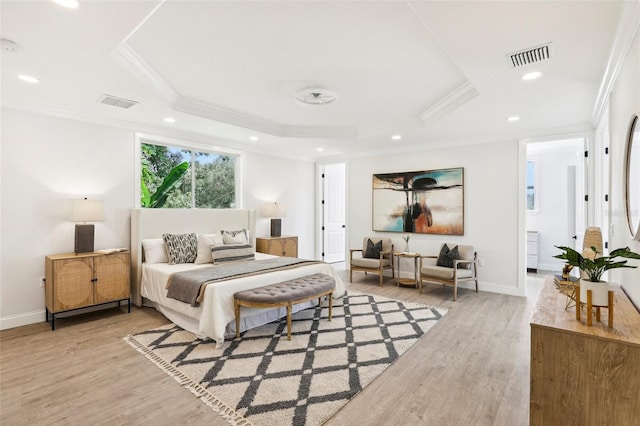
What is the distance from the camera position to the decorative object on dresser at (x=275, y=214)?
609cm

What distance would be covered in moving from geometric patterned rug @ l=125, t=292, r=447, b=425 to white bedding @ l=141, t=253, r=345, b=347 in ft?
0.37

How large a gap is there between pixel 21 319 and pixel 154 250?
5.00 ft

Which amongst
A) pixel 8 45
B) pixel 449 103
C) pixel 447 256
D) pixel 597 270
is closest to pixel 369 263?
pixel 447 256

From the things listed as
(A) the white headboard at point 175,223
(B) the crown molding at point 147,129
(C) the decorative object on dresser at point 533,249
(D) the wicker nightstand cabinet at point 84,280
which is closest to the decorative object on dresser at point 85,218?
(D) the wicker nightstand cabinet at point 84,280

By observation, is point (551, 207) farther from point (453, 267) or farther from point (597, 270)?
point (597, 270)

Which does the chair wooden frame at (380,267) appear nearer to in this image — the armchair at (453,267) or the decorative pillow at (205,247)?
the armchair at (453,267)

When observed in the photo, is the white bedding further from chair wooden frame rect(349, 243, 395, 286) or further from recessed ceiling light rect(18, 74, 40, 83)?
recessed ceiling light rect(18, 74, 40, 83)

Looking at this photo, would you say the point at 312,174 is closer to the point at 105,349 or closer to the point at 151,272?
the point at 151,272

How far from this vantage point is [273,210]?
20.1 feet

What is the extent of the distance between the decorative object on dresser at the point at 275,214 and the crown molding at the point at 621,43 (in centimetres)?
480

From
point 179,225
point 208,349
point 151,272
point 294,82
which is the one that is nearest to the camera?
point 208,349

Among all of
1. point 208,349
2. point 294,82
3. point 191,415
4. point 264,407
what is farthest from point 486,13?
point 208,349

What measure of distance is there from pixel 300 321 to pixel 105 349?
1.94 metres

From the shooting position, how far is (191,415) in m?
2.08
